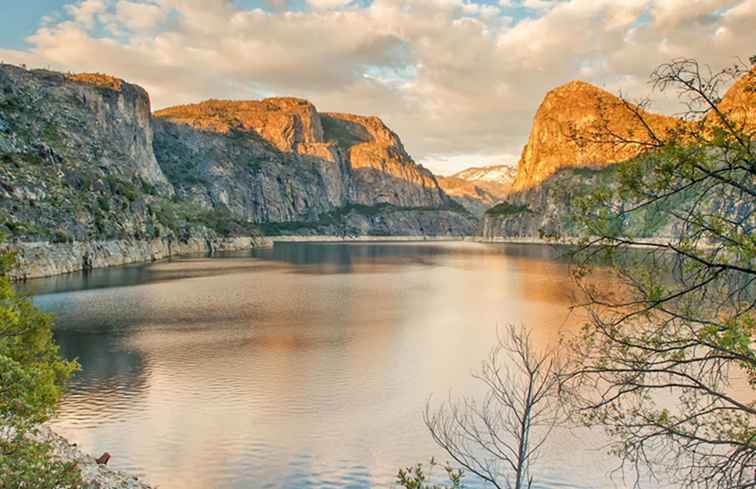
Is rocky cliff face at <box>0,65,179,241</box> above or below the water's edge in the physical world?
above

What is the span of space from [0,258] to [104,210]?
308ft

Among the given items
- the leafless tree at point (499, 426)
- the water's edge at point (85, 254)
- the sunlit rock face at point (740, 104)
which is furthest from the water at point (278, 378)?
the water's edge at point (85, 254)

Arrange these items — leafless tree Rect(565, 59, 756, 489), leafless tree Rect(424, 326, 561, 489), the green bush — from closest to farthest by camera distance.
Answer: leafless tree Rect(565, 59, 756, 489), the green bush, leafless tree Rect(424, 326, 561, 489)

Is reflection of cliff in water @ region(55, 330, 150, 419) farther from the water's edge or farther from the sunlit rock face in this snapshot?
the sunlit rock face

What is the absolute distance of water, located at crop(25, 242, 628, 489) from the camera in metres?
19.5

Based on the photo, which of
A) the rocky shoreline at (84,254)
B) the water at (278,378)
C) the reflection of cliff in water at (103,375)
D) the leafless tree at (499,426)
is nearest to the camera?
the leafless tree at (499,426)

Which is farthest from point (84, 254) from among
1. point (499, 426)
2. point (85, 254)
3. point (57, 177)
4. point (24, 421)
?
point (24, 421)

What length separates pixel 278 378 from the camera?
29.9 meters

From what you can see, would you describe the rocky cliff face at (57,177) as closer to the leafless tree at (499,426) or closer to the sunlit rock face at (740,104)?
the leafless tree at (499,426)

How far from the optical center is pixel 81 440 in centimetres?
2078

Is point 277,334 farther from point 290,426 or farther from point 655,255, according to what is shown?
point 655,255

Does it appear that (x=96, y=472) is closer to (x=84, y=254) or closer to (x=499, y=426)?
(x=499, y=426)

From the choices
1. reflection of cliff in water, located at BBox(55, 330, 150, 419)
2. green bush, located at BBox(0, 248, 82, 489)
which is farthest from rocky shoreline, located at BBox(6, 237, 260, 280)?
green bush, located at BBox(0, 248, 82, 489)

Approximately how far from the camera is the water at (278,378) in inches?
767
